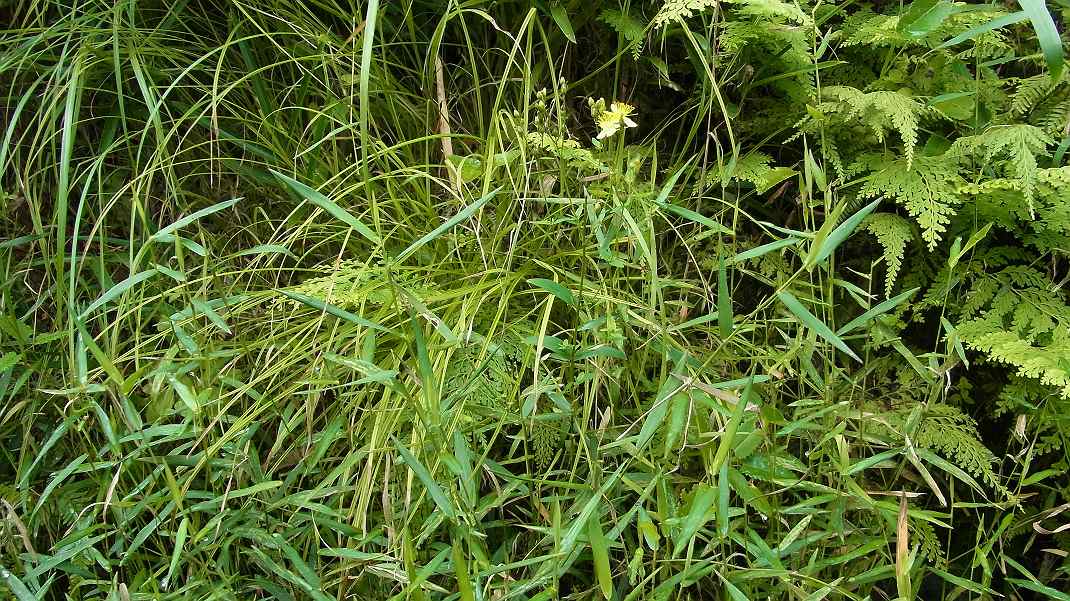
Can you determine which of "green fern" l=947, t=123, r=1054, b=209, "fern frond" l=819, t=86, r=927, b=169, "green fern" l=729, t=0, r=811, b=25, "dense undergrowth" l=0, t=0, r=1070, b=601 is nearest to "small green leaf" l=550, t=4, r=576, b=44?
"dense undergrowth" l=0, t=0, r=1070, b=601

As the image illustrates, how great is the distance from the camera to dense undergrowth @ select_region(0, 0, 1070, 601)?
1.27m

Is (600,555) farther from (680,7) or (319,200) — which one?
(680,7)

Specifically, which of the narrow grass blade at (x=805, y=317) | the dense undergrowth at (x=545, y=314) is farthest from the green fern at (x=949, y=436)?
the narrow grass blade at (x=805, y=317)

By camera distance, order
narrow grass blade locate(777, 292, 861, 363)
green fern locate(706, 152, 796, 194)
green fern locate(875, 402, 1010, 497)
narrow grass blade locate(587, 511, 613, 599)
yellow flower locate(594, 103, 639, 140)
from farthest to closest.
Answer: green fern locate(706, 152, 796, 194) < green fern locate(875, 402, 1010, 497) < yellow flower locate(594, 103, 639, 140) < narrow grass blade locate(777, 292, 861, 363) < narrow grass blade locate(587, 511, 613, 599)

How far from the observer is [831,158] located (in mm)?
1608

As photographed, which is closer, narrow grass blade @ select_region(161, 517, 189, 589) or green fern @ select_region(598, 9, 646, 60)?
narrow grass blade @ select_region(161, 517, 189, 589)

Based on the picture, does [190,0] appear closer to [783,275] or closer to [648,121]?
A: [648,121]

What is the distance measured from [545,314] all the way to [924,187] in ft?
2.36

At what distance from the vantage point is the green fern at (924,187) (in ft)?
4.84

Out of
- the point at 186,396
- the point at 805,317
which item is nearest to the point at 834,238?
the point at 805,317

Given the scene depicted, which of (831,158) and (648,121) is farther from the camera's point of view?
(648,121)

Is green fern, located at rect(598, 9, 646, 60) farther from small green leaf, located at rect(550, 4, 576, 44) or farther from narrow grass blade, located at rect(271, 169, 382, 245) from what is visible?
narrow grass blade, located at rect(271, 169, 382, 245)

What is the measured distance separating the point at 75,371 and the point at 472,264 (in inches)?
27.7

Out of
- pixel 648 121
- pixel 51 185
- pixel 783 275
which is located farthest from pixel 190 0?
pixel 783 275
